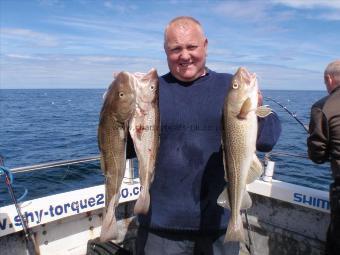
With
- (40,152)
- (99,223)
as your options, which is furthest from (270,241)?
(40,152)

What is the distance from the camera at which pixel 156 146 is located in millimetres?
2951

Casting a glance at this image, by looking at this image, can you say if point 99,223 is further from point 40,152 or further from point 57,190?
point 40,152

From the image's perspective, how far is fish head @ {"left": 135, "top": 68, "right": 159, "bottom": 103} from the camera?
280 centimetres

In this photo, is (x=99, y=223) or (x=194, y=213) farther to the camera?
(x=99, y=223)

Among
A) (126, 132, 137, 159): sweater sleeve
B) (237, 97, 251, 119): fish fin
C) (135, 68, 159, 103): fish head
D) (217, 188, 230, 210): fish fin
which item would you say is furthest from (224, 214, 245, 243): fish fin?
(135, 68, 159, 103): fish head

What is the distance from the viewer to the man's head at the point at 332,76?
5289 millimetres

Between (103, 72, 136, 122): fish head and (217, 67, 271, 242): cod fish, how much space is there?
0.73 meters

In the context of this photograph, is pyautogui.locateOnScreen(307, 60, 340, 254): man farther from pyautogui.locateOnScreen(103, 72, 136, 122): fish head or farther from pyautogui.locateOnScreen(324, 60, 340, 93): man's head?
→ pyautogui.locateOnScreen(103, 72, 136, 122): fish head

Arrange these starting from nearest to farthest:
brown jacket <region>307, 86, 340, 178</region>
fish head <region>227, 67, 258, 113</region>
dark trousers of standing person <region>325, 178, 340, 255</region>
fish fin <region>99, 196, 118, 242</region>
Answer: fish head <region>227, 67, 258, 113</region>
fish fin <region>99, 196, 118, 242</region>
dark trousers of standing person <region>325, 178, 340, 255</region>
brown jacket <region>307, 86, 340, 178</region>

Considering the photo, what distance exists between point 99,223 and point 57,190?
8.04 metres

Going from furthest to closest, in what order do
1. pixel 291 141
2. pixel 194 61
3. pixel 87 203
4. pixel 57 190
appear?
pixel 291 141, pixel 57 190, pixel 87 203, pixel 194 61

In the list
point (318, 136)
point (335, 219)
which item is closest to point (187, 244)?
point (335, 219)

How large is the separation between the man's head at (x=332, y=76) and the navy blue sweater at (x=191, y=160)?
2.53 metres

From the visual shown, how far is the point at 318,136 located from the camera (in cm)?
464
